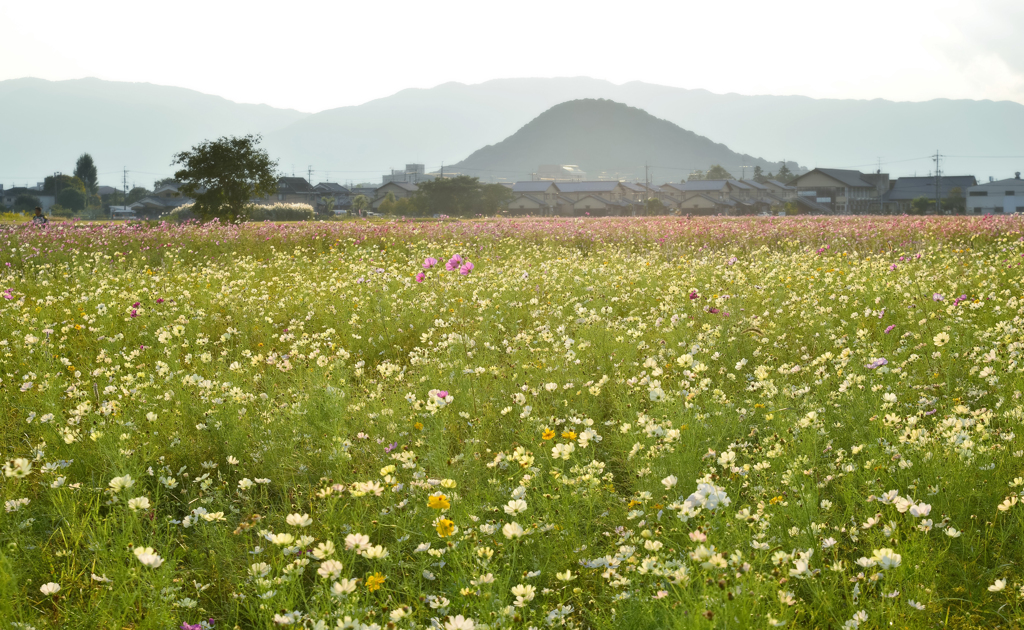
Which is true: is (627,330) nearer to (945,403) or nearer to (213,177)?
(945,403)

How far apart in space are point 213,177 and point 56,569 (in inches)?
1168

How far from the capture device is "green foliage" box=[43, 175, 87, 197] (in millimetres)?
98688

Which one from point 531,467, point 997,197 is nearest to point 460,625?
point 531,467

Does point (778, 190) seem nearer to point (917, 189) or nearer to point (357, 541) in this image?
point (917, 189)

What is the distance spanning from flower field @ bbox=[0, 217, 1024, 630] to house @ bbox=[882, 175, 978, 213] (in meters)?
95.9

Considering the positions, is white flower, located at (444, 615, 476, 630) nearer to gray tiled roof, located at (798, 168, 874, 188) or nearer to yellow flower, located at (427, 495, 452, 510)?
yellow flower, located at (427, 495, 452, 510)

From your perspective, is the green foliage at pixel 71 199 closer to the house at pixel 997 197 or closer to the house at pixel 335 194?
the house at pixel 335 194

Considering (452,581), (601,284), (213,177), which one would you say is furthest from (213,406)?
(213,177)

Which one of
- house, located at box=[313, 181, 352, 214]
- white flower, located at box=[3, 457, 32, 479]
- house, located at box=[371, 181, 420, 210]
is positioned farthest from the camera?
house, located at box=[313, 181, 352, 214]

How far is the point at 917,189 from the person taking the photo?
91812 mm

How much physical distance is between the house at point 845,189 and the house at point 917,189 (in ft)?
4.21

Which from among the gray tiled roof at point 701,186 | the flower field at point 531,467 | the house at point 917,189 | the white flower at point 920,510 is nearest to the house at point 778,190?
the gray tiled roof at point 701,186

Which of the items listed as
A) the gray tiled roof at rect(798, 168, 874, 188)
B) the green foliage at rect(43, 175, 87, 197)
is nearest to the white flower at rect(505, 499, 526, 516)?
the gray tiled roof at rect(798, 168, 874, 188)

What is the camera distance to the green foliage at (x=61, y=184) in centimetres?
9869
